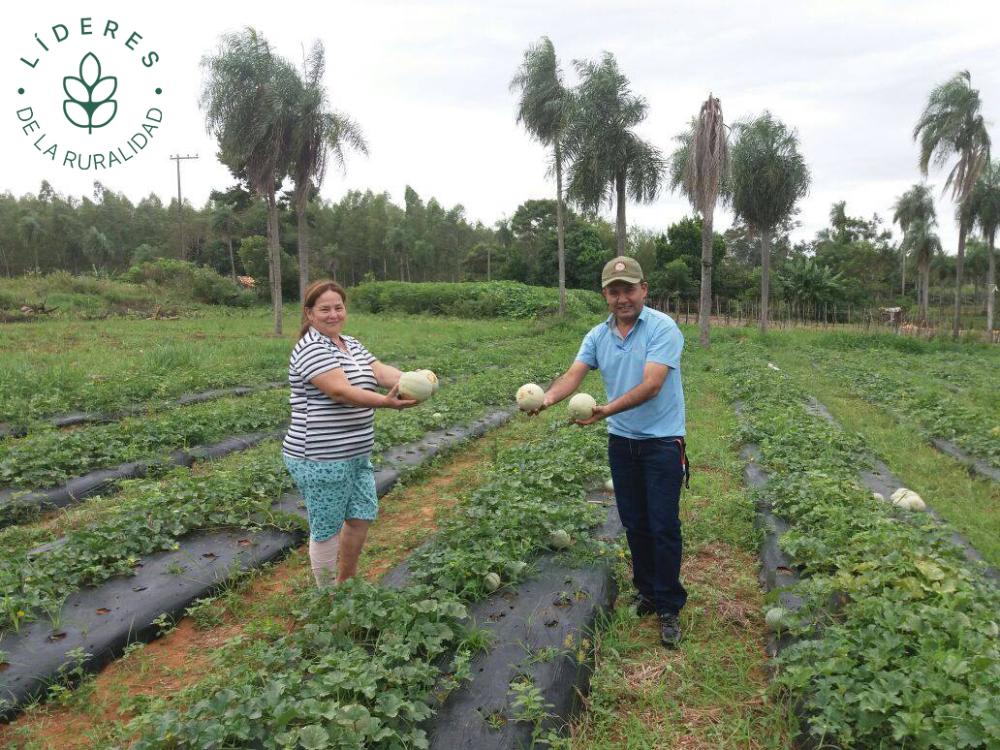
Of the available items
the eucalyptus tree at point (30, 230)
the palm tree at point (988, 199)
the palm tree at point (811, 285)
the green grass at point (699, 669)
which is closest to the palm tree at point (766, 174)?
the palm tree at point (988, 199)

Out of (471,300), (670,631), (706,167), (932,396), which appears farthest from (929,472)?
(471,300)

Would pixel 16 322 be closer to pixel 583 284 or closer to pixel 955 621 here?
pixel 955 621

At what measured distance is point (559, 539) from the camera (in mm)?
4129

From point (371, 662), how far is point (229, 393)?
8538 mm

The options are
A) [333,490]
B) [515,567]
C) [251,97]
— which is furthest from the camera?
[251,97]

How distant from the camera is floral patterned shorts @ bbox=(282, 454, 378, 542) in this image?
3500 mm

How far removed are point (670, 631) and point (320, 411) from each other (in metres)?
2.32

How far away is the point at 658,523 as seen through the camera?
3.57m

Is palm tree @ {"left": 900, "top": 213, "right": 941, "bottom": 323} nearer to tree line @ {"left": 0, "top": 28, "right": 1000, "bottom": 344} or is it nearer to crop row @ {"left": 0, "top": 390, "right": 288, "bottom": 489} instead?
tree line @ {"left": 0, "top": 28, "right": 1000, "bottom": 344}

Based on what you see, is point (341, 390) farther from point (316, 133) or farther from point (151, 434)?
point (316, 133)

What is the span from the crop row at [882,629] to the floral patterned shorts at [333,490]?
2.35 metres

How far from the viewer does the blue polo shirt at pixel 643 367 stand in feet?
11.4

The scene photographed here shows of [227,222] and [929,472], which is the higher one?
[227,222]

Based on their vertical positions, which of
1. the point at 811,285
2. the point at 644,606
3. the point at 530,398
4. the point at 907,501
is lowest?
the point at 644,606
